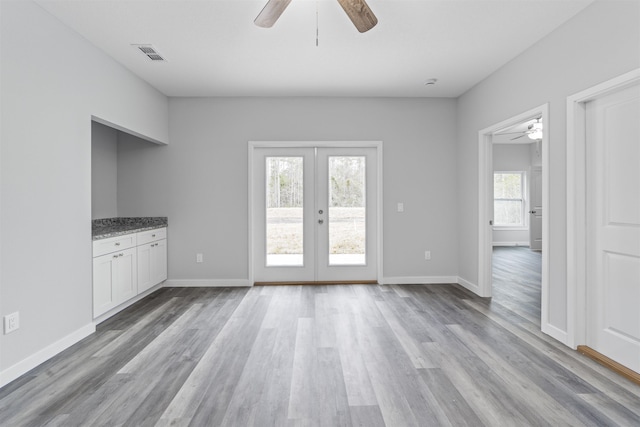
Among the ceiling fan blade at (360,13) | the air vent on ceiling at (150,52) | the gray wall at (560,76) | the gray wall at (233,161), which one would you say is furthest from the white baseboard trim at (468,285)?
the air vent on ceiling at (150,52)

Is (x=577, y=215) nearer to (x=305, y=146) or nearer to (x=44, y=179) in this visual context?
(x=305, y=146)

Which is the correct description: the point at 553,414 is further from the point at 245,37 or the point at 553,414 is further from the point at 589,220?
the point at 245,37

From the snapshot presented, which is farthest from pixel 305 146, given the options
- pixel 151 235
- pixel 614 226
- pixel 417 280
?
pixel 614 226

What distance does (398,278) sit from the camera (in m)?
4.71

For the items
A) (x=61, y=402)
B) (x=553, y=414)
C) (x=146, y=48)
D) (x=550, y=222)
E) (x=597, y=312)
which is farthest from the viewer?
(x=146, y=48)

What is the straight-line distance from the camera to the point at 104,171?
14.3 ft

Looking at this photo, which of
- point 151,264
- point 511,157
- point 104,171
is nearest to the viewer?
point 151,264

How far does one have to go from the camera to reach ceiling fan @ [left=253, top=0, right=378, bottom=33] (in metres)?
2.02

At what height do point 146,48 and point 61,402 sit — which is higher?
point 146,48

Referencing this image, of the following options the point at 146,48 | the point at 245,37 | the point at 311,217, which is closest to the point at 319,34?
the point at 245,37

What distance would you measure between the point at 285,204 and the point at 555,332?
3303 millimetres

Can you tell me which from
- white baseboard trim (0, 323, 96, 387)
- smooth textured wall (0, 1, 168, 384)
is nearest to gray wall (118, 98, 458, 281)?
smooth textured wall (0, 1, 168, 384)

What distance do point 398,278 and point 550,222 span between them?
219 centimetres

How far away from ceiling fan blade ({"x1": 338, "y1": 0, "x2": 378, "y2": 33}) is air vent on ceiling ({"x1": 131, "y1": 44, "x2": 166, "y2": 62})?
2031 millimetres
